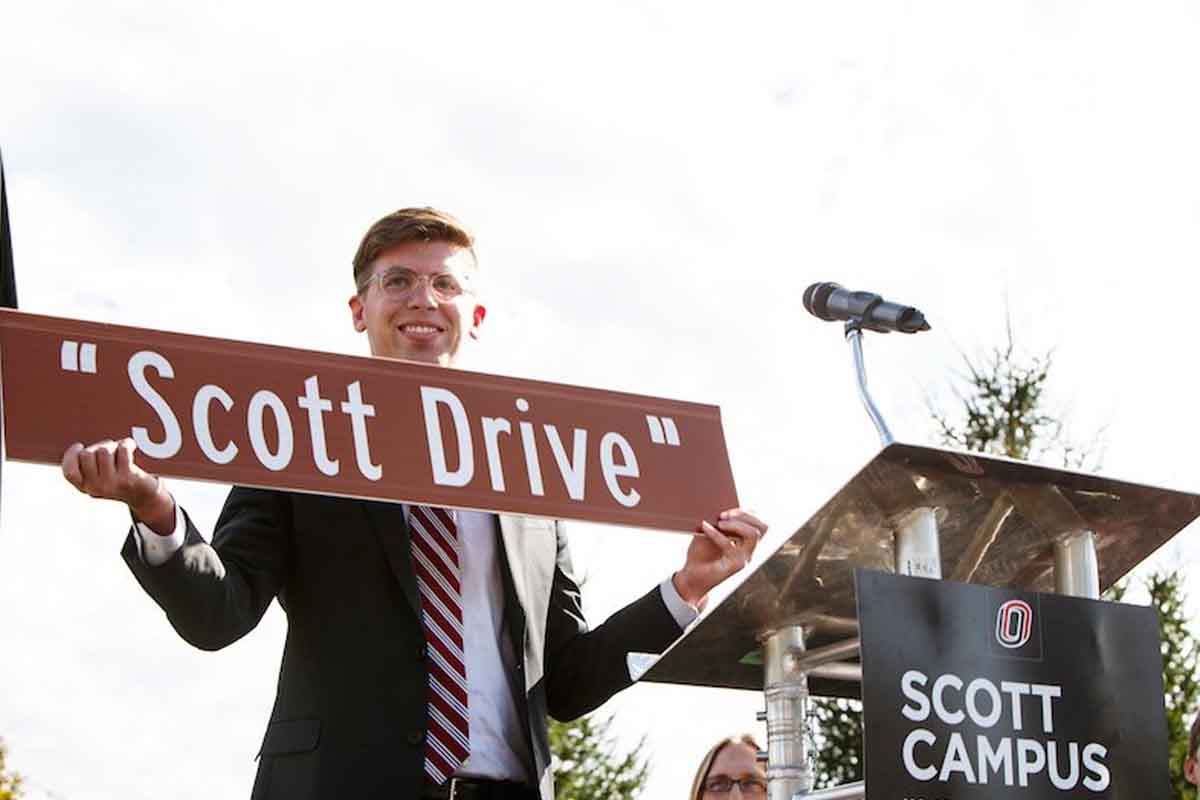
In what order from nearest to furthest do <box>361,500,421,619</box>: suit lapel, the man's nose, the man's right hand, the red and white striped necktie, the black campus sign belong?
the black campus sign, the man's right hand, the red and white striped necktie, <box>361,500,421,619</box>: suit lapel, the man's nose

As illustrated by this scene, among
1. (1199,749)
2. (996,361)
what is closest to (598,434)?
(1199,749)

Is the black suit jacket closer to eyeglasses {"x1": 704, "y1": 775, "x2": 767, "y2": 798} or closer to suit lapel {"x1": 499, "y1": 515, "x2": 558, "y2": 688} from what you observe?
suit lapel {"x1": 499, "y1": 515, "x2": 558, "y2": 688}

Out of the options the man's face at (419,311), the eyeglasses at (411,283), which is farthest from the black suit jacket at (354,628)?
the eyeglasses at (411,283)

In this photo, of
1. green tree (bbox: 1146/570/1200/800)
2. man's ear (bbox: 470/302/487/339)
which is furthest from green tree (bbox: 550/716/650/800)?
man's ear (bbox: 470/302/487/339)

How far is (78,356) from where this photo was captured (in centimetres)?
295

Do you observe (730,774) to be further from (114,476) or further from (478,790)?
(114,476)

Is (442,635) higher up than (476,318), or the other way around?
(476,318)

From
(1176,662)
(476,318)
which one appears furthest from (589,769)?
(476,318)

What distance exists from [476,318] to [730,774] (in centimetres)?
268

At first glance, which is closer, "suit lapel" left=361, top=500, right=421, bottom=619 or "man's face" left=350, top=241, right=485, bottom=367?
"suit lapel" left=361, top=500, right=421, bottom=619

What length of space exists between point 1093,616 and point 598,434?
1.04m

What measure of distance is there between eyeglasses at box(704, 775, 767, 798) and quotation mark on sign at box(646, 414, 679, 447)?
2.75m

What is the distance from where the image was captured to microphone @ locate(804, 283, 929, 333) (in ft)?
9.80

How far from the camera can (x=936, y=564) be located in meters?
2.55
